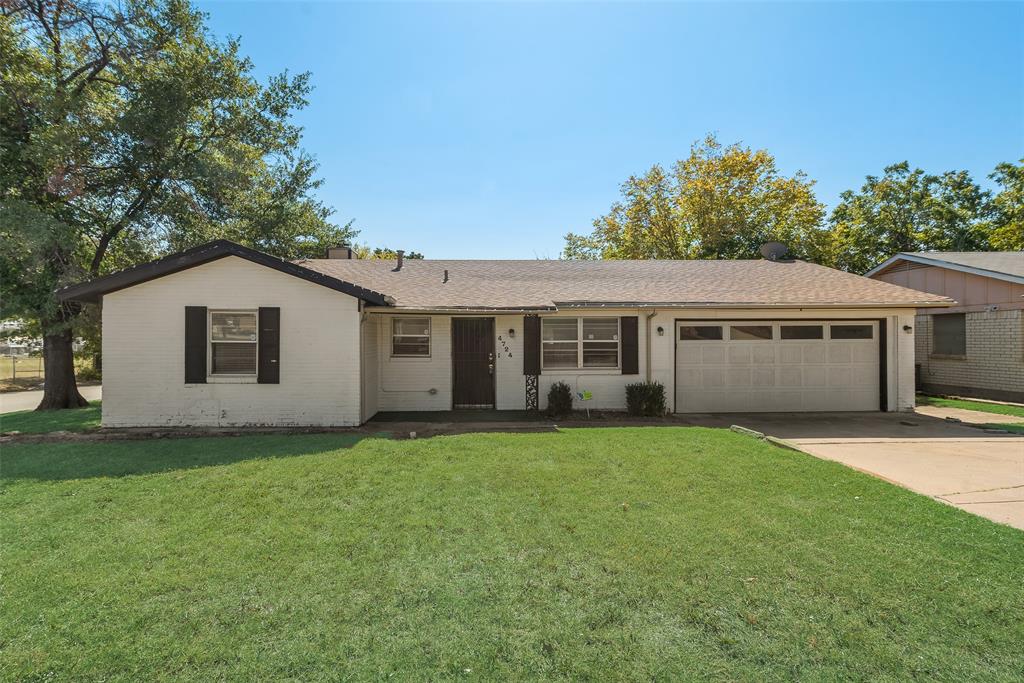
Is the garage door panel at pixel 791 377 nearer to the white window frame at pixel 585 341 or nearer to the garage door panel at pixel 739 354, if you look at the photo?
the garage door panel at pixel 739 354

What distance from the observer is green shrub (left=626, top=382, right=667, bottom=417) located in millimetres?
10000

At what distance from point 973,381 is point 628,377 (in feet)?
34.5

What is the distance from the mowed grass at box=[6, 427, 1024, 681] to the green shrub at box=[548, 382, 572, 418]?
4.05 metres

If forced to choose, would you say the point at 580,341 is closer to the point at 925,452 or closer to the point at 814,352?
the point at 814,352

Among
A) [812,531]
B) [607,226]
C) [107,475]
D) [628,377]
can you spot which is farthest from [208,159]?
[607,226]

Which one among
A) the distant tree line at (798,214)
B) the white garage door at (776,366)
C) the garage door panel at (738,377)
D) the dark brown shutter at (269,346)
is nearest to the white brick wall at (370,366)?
the dark brown shutter at (269,346)

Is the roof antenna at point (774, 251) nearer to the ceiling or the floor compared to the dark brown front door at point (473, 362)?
nearer to the ceiling

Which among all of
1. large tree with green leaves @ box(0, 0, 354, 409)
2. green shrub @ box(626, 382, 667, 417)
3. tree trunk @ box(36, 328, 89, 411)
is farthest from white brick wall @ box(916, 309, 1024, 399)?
tree trunk @ box(36, 328, 89, 411)

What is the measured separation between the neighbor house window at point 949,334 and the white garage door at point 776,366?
16.1 ft

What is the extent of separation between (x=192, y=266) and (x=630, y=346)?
9094 mm

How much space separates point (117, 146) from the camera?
12109 millimetres

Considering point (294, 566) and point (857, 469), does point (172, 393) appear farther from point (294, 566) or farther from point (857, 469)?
point (857, 469)

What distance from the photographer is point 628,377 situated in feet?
34.9

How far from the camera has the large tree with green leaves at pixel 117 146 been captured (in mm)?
11156
